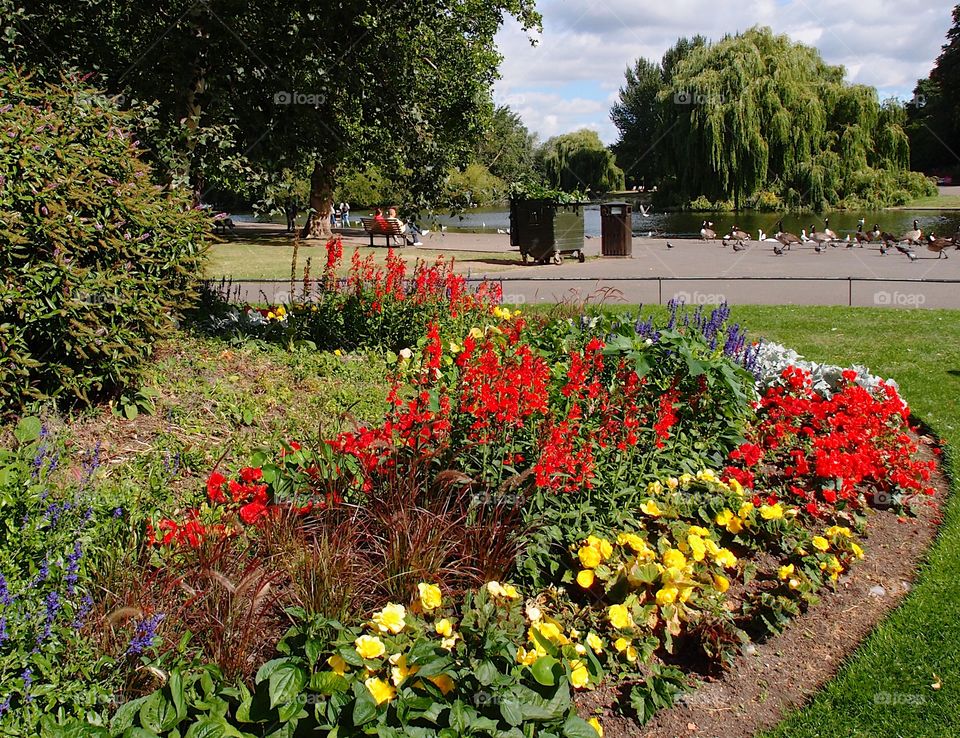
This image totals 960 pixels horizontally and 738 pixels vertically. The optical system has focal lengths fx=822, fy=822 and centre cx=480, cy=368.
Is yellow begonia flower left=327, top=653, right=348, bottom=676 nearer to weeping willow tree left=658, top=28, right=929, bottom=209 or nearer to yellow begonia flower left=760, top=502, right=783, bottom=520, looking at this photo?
yellow begonia flower left=760, top=502, right=783, bottom=520

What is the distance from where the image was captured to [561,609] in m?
3.62

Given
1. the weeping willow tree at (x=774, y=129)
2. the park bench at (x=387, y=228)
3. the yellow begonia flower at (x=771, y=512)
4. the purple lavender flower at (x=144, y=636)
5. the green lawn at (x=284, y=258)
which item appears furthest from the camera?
the weeping willow tree at (x=774, y=129)

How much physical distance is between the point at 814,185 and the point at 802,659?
30.6 metres

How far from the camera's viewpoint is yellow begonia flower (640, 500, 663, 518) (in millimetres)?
4043

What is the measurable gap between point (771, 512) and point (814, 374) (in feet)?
7.44

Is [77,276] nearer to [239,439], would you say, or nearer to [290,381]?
[239,439]

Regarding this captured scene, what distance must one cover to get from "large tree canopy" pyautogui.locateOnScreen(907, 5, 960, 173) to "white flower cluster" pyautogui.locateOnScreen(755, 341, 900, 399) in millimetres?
58181

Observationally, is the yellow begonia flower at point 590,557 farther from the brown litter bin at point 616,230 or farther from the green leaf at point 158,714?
the brown litter bin at point 616,230

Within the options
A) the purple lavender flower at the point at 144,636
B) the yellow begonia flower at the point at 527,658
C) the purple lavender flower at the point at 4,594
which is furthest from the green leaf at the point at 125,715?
the yellow begonia flower at the point at 527,658

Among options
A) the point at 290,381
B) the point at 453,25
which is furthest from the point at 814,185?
the point at 290,381

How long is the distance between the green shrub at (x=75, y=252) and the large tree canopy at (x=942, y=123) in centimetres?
6106

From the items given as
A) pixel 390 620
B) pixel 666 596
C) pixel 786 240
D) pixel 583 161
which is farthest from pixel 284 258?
pixel 583 161

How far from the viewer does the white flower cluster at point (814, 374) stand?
5910 mm

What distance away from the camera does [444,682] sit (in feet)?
A: 9.20
